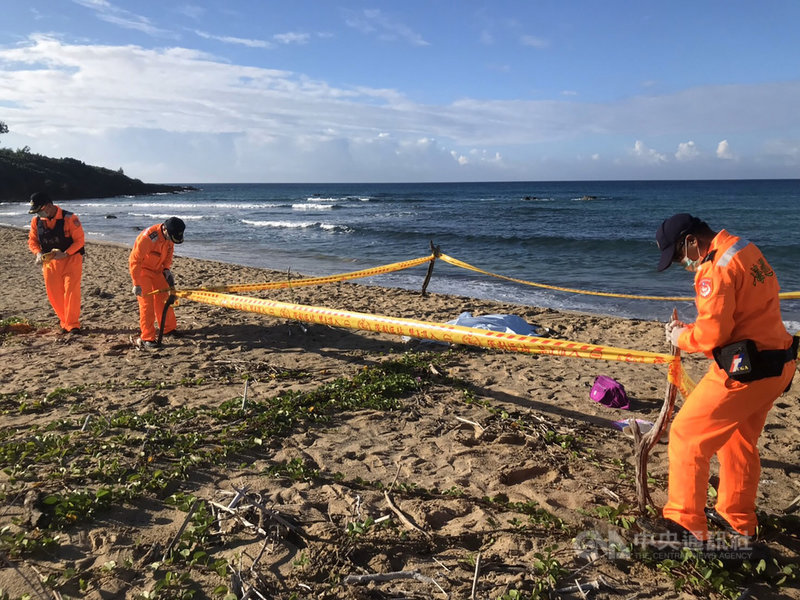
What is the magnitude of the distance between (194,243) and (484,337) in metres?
22.2

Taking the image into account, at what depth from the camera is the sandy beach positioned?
9.30 ft

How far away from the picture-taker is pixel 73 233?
7.42 meters

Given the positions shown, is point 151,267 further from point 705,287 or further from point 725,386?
point 725,386

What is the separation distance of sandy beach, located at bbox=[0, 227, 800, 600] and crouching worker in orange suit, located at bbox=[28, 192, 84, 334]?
0.51 meters

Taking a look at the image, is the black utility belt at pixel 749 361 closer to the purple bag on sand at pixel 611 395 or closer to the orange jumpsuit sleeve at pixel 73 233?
the purple bag on sand at pixel 611 395

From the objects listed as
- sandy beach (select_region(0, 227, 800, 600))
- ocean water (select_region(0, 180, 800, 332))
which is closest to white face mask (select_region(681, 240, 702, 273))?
sandy beach (select_region(0, 227, 800, 600))

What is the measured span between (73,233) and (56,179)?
6231cm

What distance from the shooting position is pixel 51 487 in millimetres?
3521

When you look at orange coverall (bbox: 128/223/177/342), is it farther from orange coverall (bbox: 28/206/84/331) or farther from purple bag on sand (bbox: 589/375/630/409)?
purple bag on sand (bbox: 589/375/630/409)

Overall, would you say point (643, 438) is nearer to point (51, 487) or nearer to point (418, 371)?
point (418, 371)

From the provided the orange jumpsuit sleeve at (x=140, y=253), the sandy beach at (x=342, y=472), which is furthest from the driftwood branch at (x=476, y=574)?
the orange jumpsuit sleeve at (x=140, y=253)

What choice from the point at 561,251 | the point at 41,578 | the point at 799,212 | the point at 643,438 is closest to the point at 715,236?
the point at 643,438

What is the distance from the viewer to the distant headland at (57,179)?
171 ft

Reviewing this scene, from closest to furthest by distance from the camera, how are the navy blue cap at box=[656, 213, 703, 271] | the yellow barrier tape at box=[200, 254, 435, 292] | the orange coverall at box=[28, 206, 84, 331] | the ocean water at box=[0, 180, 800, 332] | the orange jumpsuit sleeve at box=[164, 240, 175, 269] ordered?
the navy blue cap at box=[656, 213, 703, 271] < the orange jumpsuit sleeve at box=[164, 240, 175, 269] < the orange coverall at box=[28, 206, 84, 331] < the yellow barrier tape at box=[200, 254, 435, 292] < the ocean water at box=[0, 180, 800, 332]
